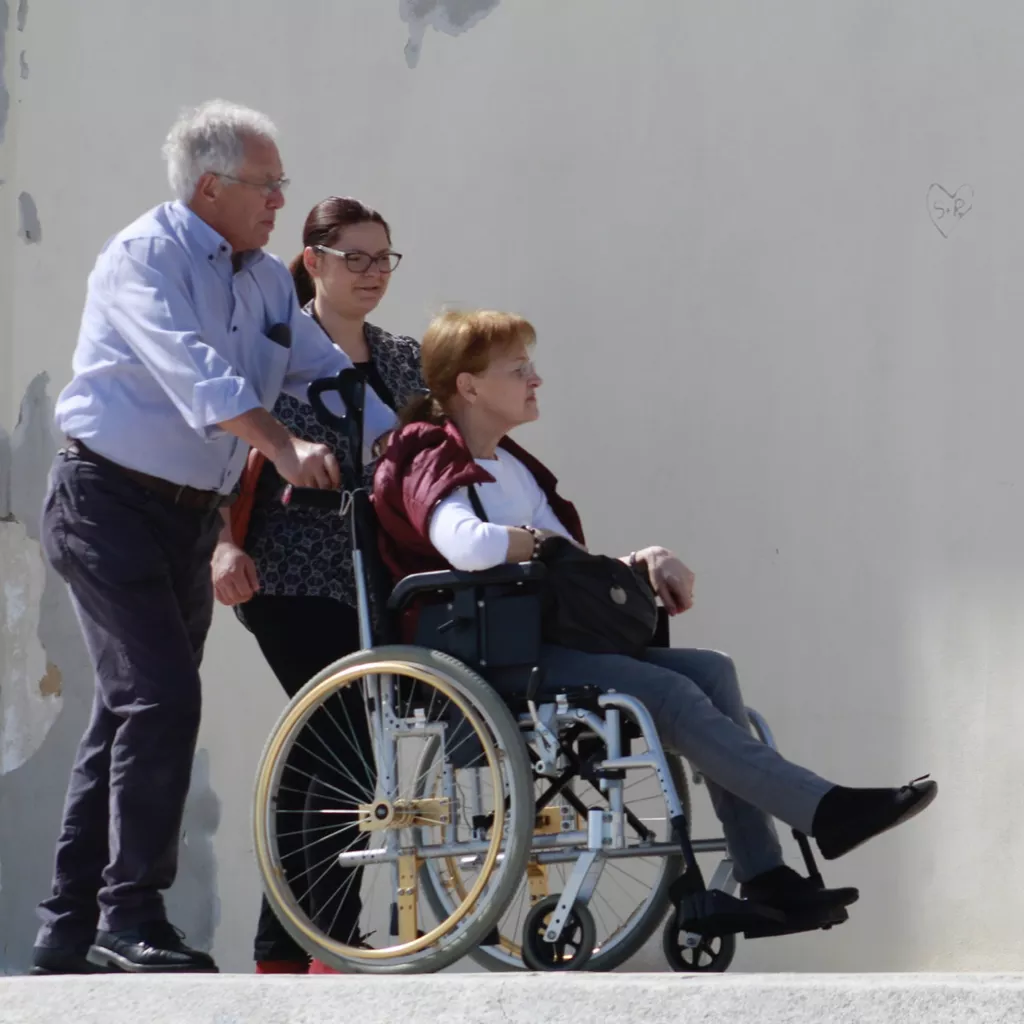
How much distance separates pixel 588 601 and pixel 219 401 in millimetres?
598

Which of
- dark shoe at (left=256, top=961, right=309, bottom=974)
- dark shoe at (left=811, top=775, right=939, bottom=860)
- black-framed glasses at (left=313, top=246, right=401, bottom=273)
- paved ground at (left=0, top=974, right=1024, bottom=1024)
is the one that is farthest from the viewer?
black-framed glasses at (left=313, top=246, right=401, bottom=273)

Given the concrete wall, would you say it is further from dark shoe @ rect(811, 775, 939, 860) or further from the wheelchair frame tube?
dark shoe @ rect(811, 775, 939, 860)

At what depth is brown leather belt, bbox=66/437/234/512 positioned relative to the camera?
2828 mm

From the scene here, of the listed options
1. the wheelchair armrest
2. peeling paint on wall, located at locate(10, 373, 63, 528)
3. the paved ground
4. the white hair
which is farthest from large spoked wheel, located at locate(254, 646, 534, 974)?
peeling paint on wall, located at locate(10, 373, 63, 528)

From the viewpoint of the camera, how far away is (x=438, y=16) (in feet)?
13.3

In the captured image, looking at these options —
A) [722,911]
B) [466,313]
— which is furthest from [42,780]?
[722,911]

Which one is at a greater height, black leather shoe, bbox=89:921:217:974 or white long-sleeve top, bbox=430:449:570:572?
white long-sleeve top, bbox=430:449:570:572

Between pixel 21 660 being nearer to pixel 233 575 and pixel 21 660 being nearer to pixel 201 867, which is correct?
pixel 201 867

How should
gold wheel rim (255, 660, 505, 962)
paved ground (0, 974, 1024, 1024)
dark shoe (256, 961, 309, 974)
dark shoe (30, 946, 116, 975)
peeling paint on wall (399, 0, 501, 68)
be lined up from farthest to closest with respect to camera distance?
peeling paint on wall (399, 0, 501, 68) < dark shoe (256, 961, 309, 974) < dark shoe (30, 946, 116, 975) < gold wheel rim (255, 660, 505, 962) < paved ground (0, 974, 1024, 1024)

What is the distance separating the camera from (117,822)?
9.01ft

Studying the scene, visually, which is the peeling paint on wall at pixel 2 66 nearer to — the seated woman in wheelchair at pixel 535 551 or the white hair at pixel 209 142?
the white hair at pixel 209 142

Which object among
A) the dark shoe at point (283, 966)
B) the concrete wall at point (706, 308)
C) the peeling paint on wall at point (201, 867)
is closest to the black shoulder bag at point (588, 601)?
the dark shoe at point (283, 966)

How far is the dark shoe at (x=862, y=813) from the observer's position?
2434 mm

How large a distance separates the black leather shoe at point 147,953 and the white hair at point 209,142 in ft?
3.66
